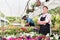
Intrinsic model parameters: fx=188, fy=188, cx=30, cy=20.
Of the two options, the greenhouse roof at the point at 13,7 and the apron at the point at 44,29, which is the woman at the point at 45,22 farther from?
the greenhouse roof at the point at 13,7

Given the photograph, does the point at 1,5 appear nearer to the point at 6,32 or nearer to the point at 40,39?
the point at 6,32

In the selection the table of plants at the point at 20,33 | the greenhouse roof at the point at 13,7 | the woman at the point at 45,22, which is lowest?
the table of plants at the point at 20,33

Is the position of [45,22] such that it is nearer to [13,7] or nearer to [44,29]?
[44,29]

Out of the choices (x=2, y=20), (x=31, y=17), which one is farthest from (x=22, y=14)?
(x=2, y=20)

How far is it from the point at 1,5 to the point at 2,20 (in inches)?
6.5

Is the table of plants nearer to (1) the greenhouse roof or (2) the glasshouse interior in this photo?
(2) the glasshouse interior

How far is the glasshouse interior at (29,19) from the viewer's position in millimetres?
2025

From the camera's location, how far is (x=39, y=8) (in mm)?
2037

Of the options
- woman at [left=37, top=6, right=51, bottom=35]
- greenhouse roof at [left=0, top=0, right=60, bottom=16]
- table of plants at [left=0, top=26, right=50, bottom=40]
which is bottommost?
table of plants at [left=0, top=26, right=50, bottom=40]

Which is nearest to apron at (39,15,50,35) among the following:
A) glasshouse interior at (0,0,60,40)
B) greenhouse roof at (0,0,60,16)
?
glasshouse interior at (0,0,60,40)

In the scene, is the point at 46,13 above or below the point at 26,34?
above

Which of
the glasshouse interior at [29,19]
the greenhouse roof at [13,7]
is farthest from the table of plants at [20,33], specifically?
the greenhouse roof at [13,7]

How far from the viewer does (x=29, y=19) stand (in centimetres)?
204

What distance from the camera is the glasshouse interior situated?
2.03 metres
